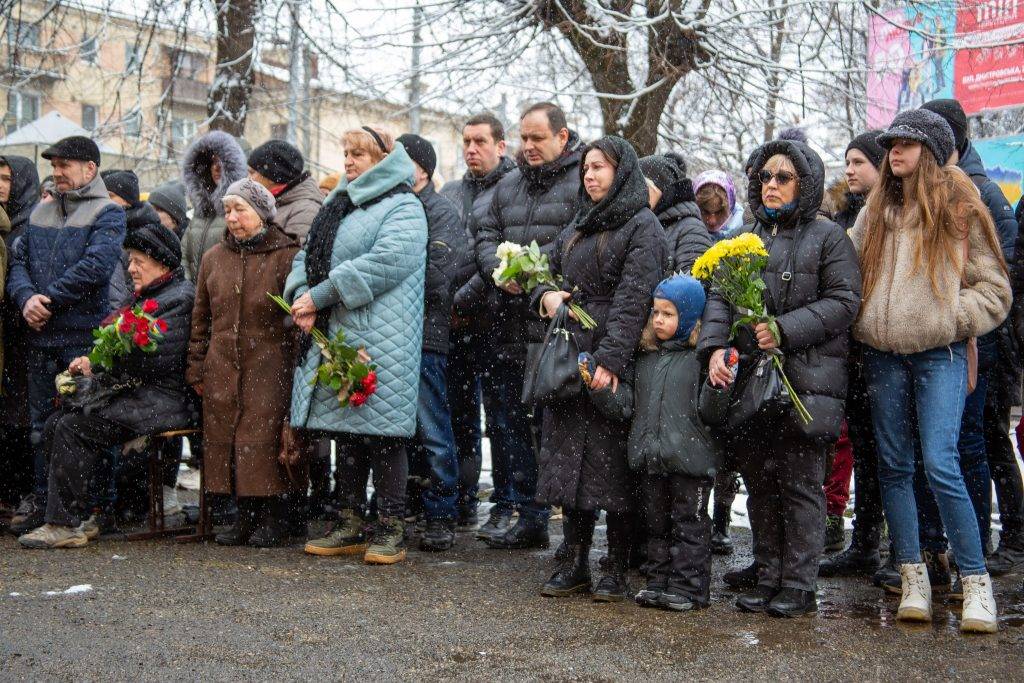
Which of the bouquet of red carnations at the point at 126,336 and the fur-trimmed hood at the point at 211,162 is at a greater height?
the fur-trimmed hood at the point at 211,162

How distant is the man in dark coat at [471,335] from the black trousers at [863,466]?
2055 mm

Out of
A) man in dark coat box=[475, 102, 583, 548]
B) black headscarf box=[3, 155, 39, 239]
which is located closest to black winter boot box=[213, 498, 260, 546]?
man in dark coat box=[475, 102, 583, 548]

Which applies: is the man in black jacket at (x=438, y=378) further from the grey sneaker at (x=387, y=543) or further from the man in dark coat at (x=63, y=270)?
the man in dark coat at (x=63, y=270)

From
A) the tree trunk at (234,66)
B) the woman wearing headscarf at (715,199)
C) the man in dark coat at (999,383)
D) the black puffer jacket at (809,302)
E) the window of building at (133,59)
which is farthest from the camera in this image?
the tree trunk at (234,66)

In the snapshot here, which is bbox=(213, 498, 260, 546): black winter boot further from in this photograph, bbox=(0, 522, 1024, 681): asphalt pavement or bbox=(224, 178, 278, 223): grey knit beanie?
bbox=(224, 178, 278, 223): grey knit beanie

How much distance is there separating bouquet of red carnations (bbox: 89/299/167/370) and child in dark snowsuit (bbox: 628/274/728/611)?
2.91m

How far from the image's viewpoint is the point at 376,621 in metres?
4.89

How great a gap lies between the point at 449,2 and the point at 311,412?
4992 mm

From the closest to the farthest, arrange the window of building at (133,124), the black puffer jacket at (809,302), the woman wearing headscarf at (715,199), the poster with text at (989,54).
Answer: the black puffer jacket at (809,302) → the woman wearing headscarf at (715,199) → the poster with text at (989,54) → the window of building at (133,124)

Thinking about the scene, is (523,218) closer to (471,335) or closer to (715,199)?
(471,335)

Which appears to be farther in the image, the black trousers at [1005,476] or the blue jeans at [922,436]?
the black trousers at [1005,476]

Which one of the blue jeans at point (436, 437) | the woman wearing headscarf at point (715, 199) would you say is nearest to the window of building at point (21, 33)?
the blue jeans at point (436, 437)

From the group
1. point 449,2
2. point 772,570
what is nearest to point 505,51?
point 449,2

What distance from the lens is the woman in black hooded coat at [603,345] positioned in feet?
17.1
